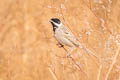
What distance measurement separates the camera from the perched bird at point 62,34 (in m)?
1.44

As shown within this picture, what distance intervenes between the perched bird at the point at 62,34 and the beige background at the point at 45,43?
51 mm

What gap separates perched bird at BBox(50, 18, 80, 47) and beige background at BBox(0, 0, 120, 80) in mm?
51

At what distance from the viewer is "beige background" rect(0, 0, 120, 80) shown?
5.00ft

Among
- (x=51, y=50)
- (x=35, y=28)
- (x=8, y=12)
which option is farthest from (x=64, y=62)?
(x=8, y=12)

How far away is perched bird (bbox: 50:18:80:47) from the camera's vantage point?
1440 millimetres

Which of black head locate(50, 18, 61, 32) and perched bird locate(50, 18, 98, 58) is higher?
black head locate(50, 18, 61, 32)

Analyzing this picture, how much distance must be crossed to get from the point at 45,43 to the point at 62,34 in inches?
6.3

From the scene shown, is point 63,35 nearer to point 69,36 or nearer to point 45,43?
point 69,36

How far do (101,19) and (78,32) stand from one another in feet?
0.54

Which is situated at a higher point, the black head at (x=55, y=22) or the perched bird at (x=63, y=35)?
the black head at (x=55, y=22)

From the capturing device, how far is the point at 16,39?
5.02ft

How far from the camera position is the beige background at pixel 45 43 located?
1525mm

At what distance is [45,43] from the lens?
1.55 meters

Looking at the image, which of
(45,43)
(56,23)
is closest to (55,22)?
(56,23)
